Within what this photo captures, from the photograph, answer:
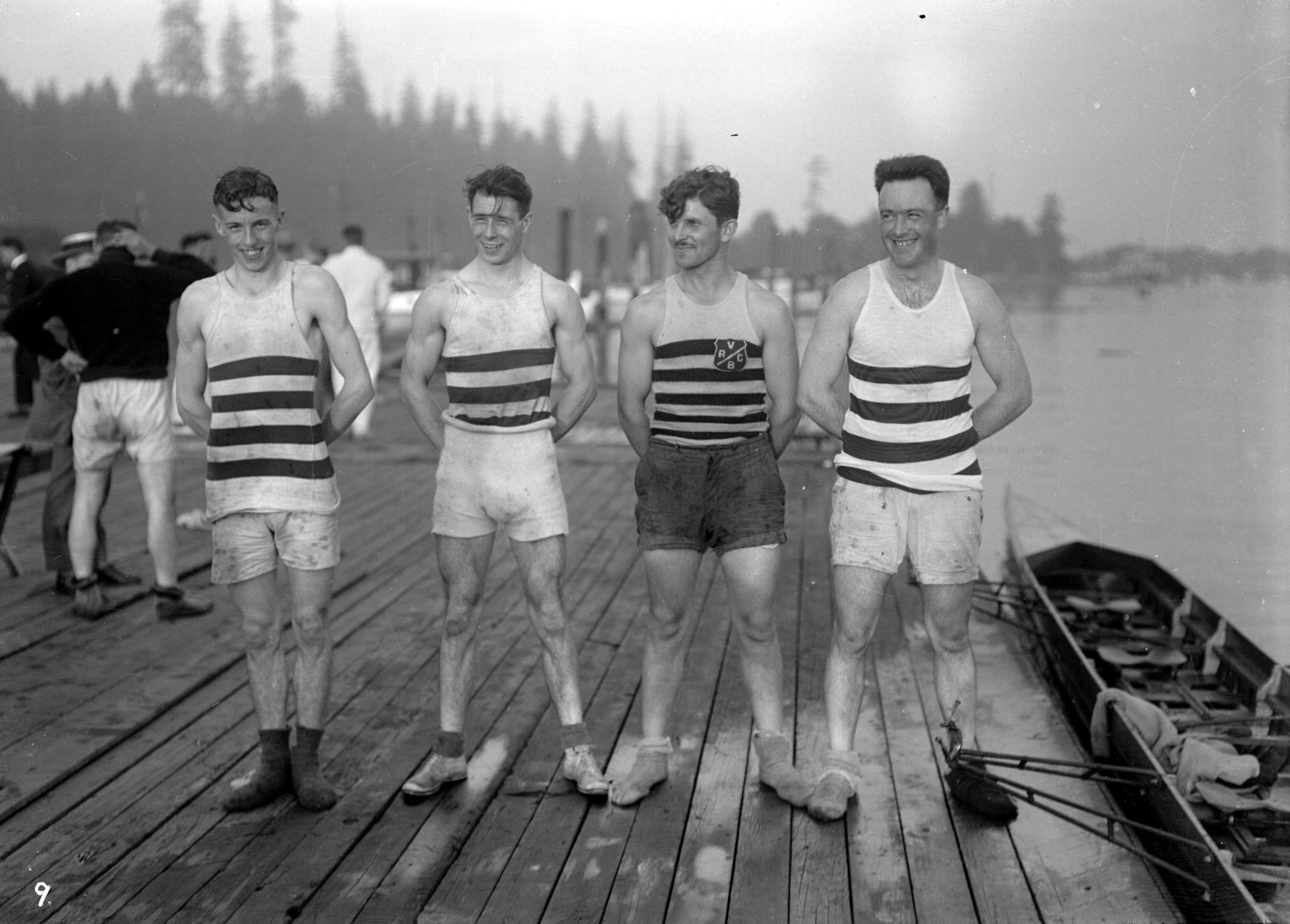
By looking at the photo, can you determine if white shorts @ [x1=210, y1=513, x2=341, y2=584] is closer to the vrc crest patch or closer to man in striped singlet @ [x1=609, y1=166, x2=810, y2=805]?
man in striped singlet @ [x1=609, y1=166, x2=810, y2=805]

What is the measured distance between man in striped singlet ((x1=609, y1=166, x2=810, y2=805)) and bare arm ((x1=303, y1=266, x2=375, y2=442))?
79 centimetres

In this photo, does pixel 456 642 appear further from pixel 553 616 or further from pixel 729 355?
pixel 729 355

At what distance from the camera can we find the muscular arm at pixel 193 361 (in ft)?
13.2

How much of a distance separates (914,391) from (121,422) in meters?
4.13

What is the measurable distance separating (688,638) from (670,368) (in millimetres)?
880

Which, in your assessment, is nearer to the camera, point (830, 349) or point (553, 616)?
point (830, 349)

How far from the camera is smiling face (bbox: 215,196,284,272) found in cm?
391

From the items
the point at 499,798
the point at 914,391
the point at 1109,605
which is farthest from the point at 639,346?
the point at 1109,605

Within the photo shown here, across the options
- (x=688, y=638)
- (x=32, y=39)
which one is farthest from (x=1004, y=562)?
(x=32, y=39)

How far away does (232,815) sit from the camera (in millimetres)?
4066

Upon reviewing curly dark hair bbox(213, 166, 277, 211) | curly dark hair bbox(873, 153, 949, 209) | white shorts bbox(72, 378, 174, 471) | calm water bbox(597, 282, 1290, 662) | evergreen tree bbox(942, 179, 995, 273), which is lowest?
calm water bbox(597, 282, 1290, 662)

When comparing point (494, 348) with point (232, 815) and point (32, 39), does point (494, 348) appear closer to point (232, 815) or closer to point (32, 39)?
point (232, 815)

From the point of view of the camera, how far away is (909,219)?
3.94m

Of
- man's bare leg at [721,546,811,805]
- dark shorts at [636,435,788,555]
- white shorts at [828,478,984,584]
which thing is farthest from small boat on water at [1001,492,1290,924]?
dark shorts at [636,435,788,555]
